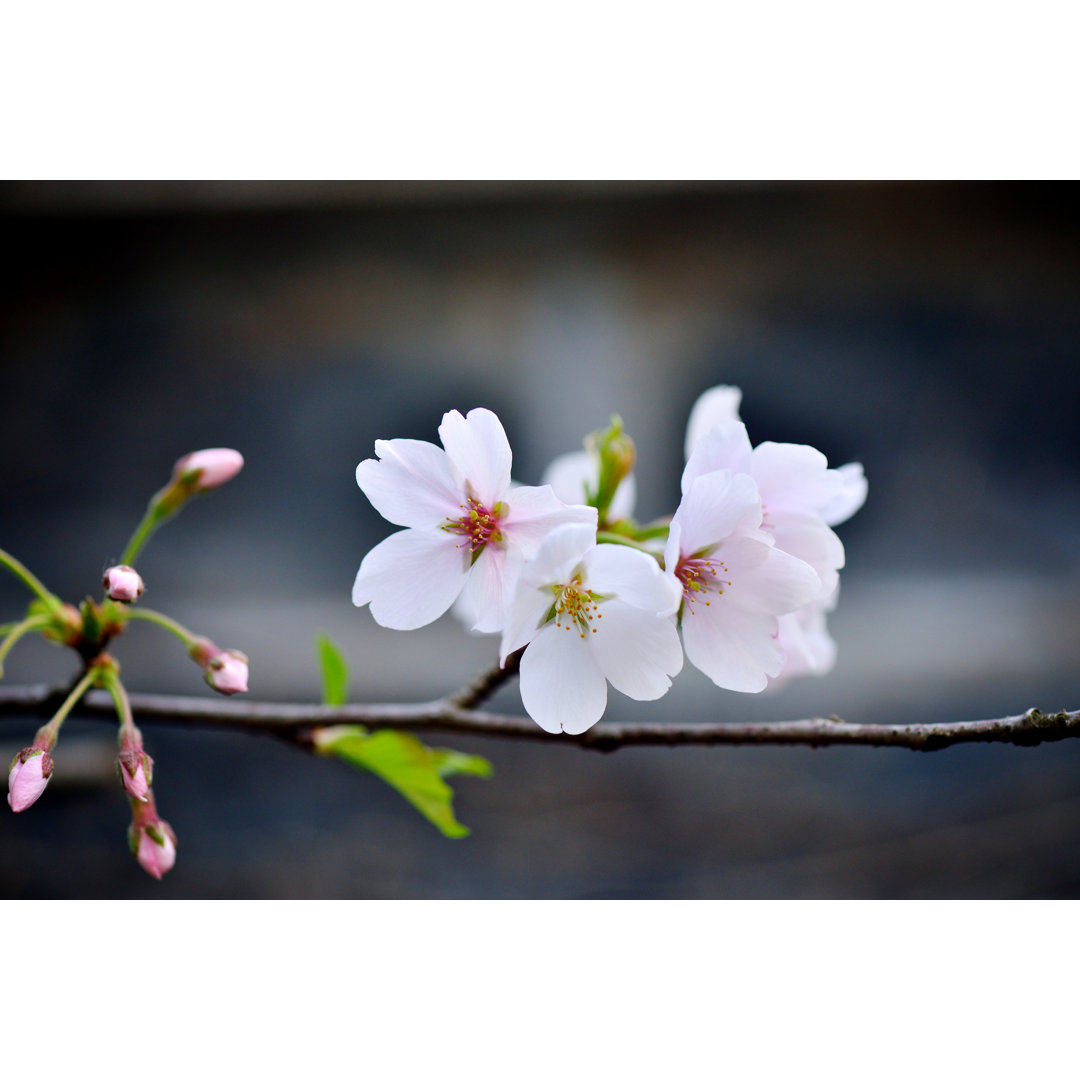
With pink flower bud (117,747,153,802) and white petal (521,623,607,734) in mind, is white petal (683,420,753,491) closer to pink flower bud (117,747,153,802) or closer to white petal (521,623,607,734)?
white petal (521,623,607,734)

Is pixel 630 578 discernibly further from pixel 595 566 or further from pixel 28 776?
pixel 28 776

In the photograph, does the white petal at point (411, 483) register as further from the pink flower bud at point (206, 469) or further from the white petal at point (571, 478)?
the white petal at point (571, 478)

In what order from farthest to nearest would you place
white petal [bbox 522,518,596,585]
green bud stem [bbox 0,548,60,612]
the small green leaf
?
the small green leaf
green bud stem [bbox 0,548,60,612]
white petal [bbox 522,518,596,585]

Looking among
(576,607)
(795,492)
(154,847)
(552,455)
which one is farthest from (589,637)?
(552,455)

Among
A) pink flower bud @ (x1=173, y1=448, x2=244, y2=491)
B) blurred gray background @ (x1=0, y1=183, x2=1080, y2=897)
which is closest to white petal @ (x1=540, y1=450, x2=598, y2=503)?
pink flower bud @ (x1=173, y1=448, x2=244, y2=491)

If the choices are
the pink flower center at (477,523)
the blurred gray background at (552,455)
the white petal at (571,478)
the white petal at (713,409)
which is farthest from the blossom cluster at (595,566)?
the blurred gray background at (552,455)

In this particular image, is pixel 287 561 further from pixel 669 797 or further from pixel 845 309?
pixel 845 309

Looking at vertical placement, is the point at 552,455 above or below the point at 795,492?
above
